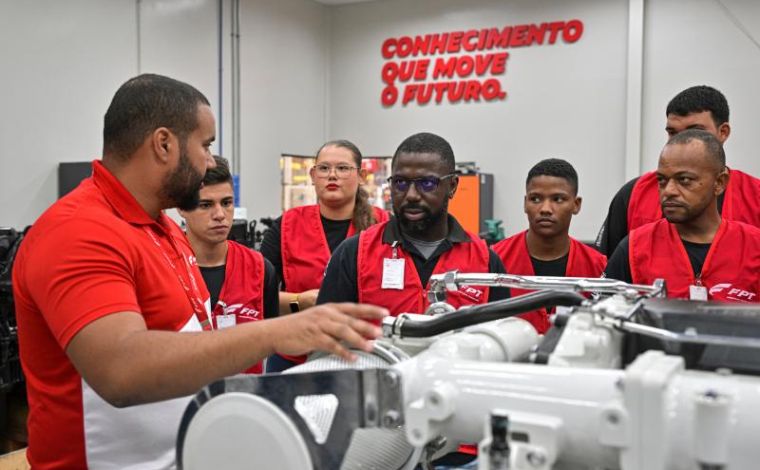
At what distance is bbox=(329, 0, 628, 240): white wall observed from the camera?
6863 mm

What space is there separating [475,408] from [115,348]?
1.82 ft

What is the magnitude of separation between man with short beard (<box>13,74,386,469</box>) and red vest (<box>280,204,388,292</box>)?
130cm

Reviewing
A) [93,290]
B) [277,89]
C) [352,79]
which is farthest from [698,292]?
[352,79]

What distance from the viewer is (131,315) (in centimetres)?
113

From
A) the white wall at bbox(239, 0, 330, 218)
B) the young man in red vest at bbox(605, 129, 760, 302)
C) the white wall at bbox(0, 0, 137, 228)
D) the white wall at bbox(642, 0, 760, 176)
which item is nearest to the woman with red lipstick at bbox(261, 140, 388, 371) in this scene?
the young man in red vest at bbox(605, 129, 760, 302)

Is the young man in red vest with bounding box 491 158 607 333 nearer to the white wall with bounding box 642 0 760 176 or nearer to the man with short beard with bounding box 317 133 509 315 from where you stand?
the man with short beard with bounding box 317 133 509 315

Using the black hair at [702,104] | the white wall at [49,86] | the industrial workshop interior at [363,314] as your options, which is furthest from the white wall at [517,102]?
the black hair at [702,104]

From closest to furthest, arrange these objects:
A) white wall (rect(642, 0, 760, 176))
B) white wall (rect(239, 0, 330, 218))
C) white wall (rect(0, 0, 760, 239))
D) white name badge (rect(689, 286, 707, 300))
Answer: white name badge (rect(689, 286, 707, 300)) → white wall (rect(0, 0, 760, 239)) → white wall (rect(642, 0, 760, 176)) → white wall (rect(239, 0, 330, 218))

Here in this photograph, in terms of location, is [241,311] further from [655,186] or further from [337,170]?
[655,186]

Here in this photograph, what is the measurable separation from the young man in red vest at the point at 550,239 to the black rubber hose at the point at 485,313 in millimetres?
1335

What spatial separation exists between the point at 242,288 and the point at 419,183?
0.79 meters

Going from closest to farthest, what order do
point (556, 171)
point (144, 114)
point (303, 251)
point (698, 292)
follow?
point (144, 114)
point (698, 292)
point (556, 171)
point (303, 251)

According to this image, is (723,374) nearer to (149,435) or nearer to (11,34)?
(149,435)

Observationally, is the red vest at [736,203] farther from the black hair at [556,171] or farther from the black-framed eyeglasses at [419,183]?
the black-framed eyeglasses at [419,183]
